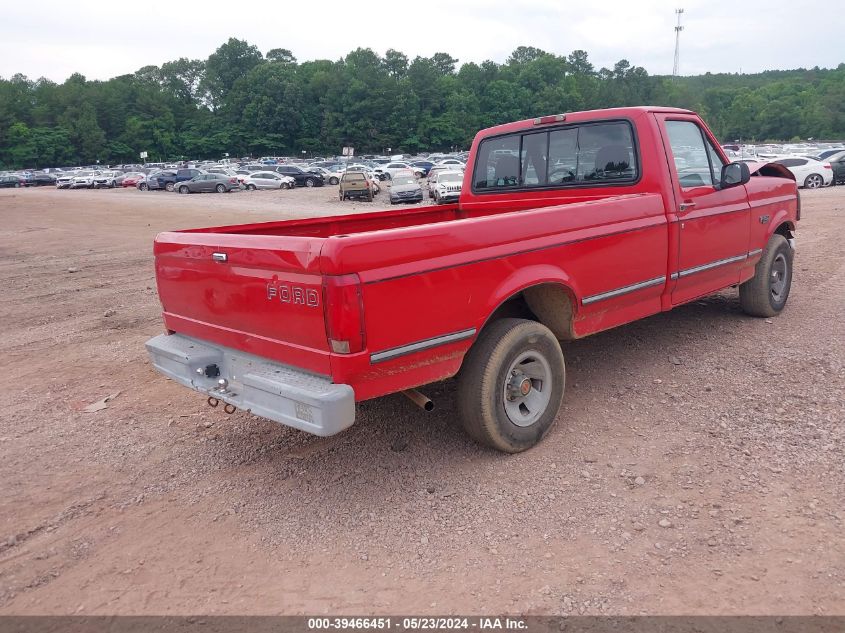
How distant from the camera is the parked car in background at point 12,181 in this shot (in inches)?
2542

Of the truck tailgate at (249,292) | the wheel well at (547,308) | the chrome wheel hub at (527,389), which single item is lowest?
the chrome wheel hub at (527,389)

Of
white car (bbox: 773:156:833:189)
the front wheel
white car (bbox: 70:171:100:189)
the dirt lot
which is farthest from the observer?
white car (bbox: 70:171:100:189)

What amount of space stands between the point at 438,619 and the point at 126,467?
2558mm

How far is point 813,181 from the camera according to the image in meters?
26.8

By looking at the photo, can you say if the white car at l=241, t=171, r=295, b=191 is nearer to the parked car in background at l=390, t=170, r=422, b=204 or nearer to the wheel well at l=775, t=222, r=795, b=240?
the parked car in background at l=390, t=170, r=422, b=204

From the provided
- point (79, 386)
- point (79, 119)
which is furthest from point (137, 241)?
point (79, 119)

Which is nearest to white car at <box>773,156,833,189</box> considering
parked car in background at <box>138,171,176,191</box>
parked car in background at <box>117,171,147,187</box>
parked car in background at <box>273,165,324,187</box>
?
parked car in background at <box>273,165,324,187</box>

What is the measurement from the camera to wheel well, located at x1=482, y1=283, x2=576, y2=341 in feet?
14.8

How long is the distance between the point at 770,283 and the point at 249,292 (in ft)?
17.8

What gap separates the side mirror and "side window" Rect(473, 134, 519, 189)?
1.75 metres

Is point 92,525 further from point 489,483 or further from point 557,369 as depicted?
point 557,369

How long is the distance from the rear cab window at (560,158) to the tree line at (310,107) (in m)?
111

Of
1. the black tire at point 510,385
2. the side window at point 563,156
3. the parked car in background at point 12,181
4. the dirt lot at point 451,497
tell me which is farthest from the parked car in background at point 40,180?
the black tire at point 510,385

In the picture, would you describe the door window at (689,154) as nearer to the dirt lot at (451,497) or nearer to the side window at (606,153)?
the side window at (606,153)
